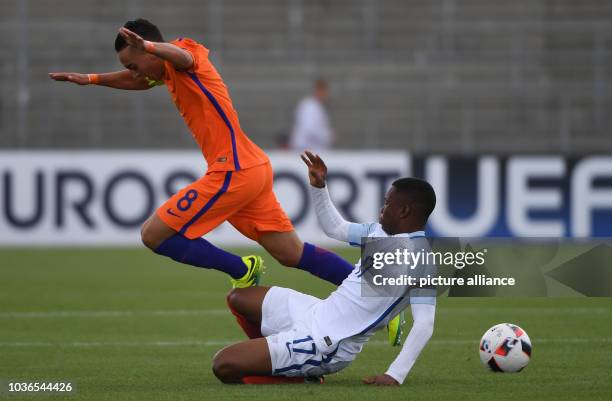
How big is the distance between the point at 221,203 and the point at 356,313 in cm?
152

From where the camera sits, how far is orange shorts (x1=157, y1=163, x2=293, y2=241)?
7.52 meters

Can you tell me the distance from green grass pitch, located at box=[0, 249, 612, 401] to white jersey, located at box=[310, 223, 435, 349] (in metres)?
0.29

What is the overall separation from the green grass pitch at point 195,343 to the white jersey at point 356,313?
0.29 metres

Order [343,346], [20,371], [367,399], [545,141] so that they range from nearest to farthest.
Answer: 1. [367,399]
2. [343,346]
3. [20,371]
4. [545,141]

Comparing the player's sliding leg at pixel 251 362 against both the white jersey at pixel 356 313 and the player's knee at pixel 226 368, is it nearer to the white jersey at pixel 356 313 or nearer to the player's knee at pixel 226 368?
the player's knee at pixel 226 368

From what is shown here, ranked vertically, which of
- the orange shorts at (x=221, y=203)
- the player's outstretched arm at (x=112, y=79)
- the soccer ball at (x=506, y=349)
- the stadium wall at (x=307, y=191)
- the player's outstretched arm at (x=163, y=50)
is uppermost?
the player's outstretched arm at (x=163, y=50)

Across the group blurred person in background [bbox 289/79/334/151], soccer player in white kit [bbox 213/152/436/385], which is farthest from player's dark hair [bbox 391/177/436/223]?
blurred person in background [bbox 289/79/334/151]

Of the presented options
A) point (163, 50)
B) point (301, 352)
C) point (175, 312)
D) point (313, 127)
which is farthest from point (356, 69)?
point (301, 352)

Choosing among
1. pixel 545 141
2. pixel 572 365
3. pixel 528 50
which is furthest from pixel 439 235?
pixel 572 365

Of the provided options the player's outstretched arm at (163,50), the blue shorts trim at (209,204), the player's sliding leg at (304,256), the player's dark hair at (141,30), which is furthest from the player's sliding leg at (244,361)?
the player's dark hair at (141,30)

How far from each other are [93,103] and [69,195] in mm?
4382

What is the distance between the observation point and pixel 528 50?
21.6 meters

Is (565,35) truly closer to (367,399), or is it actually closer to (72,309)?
(72,309)

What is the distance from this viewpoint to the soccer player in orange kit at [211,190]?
752cm
